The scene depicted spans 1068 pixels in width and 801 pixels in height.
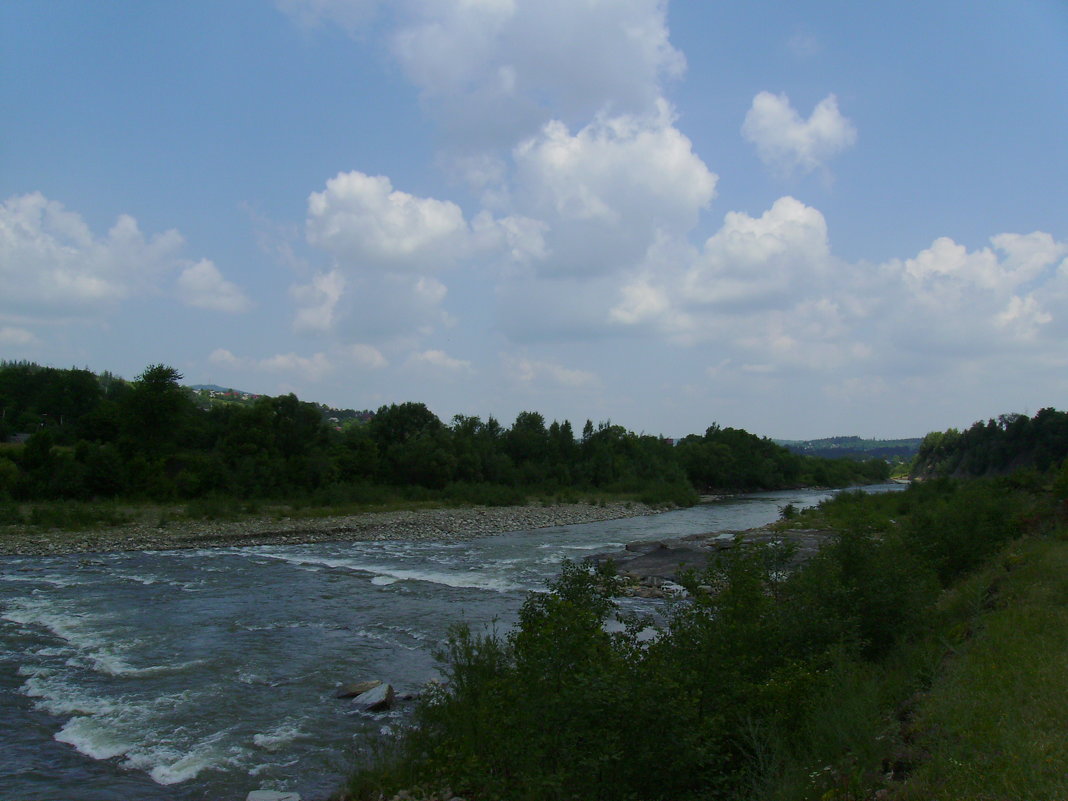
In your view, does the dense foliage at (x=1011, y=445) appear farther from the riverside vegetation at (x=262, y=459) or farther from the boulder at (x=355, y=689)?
the boulder at (x=355, y=689)

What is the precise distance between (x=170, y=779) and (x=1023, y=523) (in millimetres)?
21346

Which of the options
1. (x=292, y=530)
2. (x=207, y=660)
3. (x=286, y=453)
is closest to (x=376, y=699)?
(x=207, y=660)

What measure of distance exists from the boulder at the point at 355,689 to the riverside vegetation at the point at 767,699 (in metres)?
2.20

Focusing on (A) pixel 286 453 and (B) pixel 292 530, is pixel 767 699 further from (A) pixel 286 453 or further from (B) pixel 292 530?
(A) pixel 286 453

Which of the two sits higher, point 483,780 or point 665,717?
point 665,717

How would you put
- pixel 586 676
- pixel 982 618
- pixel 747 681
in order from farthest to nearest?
1. pixel 982 618
2. pixel 747 681
3. pixel 586 676

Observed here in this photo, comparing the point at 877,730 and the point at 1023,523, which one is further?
the point at 1023,523

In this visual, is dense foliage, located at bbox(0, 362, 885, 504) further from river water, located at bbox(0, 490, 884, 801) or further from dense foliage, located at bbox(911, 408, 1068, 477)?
dense foliage, located at bbox(911, 408, 1068, 477)

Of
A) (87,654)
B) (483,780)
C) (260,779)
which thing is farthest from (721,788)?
(87,654)

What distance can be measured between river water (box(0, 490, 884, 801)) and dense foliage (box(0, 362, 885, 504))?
762 inches

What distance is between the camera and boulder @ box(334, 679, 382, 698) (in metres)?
11.9

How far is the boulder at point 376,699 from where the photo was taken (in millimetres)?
11234

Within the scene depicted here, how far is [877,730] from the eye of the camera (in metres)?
7.11

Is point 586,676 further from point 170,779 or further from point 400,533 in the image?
point 400,533
